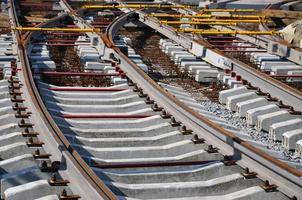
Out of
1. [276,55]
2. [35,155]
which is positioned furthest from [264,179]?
[276,55]

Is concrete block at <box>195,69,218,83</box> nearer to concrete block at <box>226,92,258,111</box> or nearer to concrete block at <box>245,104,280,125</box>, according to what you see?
concrete block at <box>226,92,258,111</box>

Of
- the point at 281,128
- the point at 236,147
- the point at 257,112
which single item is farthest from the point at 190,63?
the point at 236,147

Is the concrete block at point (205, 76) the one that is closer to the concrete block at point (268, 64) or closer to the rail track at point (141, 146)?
the rail track at point (141, 146)

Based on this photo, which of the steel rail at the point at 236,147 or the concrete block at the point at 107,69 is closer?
the steel rail at the point at 236,147

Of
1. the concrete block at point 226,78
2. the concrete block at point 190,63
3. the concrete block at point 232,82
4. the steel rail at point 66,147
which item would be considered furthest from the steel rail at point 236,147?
the concrete block at point 190,63

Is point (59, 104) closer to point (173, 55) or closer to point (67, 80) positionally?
point (67, 80)

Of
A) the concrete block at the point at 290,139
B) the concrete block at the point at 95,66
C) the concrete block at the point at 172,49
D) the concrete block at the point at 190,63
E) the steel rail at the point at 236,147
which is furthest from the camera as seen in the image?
the concrete block at the point at 172,49
